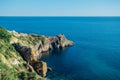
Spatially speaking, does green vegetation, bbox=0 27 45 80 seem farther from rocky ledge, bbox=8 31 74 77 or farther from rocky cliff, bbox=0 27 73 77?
rocky ledge, bbox=8 31 74 77

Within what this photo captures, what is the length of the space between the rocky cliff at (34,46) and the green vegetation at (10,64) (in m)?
3.77

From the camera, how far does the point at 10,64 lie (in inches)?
4114

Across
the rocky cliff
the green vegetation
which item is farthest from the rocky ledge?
the green vegetation

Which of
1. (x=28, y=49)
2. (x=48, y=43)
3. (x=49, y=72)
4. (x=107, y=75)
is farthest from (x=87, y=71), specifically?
(x=48, y=43)

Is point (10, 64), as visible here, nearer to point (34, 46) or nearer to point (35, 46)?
point (34, 46)

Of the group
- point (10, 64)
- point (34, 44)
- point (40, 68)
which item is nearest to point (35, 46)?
point (34, 44)

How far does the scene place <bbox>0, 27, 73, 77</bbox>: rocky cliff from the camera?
11593 cm

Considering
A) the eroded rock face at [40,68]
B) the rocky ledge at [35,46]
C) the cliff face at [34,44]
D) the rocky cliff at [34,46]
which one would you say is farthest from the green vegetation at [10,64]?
the eroded rock face at [40,68]

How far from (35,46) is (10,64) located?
58.2 meters

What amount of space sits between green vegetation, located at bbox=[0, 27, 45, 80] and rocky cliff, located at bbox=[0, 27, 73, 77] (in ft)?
12.4

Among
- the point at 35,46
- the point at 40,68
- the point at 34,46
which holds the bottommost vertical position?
the point at 40,68

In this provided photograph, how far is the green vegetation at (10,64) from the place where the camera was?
89.8 metres

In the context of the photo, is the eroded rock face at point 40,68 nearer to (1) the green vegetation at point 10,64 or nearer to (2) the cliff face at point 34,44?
(2) the cliff face at point 34,44

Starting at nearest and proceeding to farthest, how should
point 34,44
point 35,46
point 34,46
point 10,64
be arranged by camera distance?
point 10,64
point 34,46
point 35,46
point 34,44
